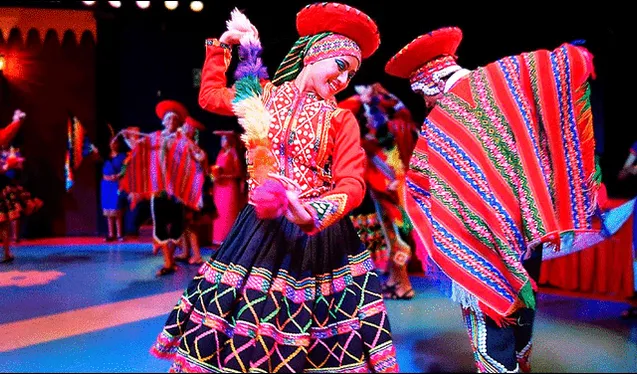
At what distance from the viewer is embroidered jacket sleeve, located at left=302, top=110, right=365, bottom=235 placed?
180cm

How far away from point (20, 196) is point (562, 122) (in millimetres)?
3632

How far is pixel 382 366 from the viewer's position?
6.57 ft

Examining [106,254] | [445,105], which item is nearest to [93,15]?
[445,105]

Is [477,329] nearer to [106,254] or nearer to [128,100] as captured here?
[106,254]

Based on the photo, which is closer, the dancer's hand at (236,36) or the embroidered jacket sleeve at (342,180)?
the embroidered jacket sleeve at (342,180)

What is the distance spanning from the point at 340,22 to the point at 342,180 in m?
0.59

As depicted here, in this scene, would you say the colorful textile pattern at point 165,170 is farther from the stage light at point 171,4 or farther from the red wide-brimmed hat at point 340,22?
the red wide-brimmed hat at point 340,22

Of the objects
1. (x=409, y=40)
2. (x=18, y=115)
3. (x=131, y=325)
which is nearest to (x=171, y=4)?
(x=409, y=40)

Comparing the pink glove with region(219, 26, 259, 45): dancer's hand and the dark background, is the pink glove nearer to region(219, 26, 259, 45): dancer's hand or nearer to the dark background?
region(219, 26, 259, 45): dancer's hand

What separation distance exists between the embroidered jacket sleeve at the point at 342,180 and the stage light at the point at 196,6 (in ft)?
7.87

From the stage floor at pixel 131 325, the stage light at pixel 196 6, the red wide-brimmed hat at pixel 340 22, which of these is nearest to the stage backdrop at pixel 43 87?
the stage floor at pixel 131 325

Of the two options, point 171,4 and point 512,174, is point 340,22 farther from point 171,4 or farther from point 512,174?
point 171,4

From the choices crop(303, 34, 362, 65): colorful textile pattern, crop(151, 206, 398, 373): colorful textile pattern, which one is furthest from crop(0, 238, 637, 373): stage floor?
crop(303, 34, 362, 65): colorful textile pattern

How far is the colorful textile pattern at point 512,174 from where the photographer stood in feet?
6.50
